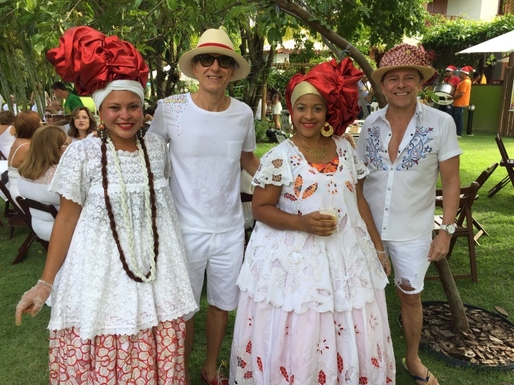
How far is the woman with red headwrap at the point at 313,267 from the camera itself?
2172 mm

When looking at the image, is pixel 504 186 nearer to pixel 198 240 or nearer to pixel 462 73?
pixel 198 240

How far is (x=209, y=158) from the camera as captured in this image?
2.52 meters

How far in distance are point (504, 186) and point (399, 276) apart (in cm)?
590

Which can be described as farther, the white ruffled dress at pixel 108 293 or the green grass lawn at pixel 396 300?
the green grass lawn at pixel 396 300

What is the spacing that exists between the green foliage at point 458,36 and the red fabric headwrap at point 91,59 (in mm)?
18473

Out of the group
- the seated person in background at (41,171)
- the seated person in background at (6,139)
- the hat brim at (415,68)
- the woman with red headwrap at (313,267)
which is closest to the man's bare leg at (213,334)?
the woman with red headwrap at (313,267)

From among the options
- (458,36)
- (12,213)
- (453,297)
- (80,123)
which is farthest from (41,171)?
(458,36)

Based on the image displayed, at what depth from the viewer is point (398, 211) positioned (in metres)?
2.58

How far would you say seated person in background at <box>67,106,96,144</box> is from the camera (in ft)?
20.6

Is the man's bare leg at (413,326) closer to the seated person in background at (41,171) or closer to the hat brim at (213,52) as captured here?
the hat brim at (213,52)

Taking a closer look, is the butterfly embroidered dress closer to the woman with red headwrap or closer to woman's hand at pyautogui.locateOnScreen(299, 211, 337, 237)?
the woman with red headwrap

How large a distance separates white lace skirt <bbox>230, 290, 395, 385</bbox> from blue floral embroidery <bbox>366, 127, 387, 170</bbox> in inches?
28.5

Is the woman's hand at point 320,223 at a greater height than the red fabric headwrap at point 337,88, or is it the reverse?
the red fabric headwrap at point 337,88

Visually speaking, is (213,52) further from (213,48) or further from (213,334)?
(213,334)
